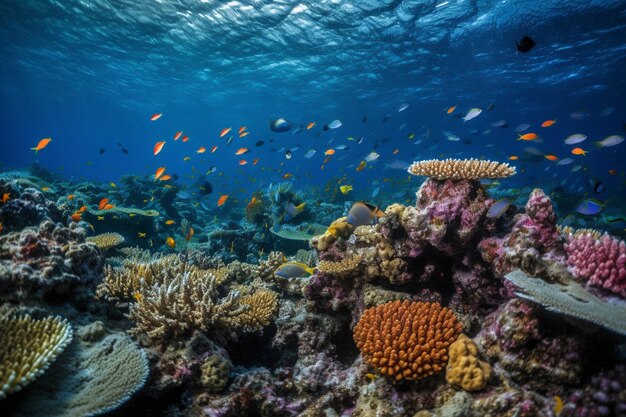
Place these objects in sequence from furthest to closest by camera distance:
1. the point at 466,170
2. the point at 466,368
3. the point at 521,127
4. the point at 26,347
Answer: the point at 521,127
the point at 466,170
the point at 466,368
the point at 26,347

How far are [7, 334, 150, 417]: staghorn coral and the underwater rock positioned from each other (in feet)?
3.24

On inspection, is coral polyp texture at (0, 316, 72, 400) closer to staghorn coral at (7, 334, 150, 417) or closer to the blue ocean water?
staghorn coral at (7, 334, 150, 417)

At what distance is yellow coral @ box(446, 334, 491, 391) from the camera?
3.27 metres

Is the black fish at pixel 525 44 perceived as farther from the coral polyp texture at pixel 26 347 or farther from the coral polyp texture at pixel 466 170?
the coral polyp texture at pixel 26 347

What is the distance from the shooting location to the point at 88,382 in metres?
3.39

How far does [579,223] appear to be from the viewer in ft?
55.8

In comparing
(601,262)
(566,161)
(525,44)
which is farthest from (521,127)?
(601,262)

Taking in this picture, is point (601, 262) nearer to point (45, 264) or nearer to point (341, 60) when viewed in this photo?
point (45, 264)

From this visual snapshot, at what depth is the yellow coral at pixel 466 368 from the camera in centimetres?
327

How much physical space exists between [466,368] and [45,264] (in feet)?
17.6

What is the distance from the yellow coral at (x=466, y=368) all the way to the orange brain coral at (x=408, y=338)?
116mm

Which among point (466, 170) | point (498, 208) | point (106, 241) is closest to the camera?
point (498, 208)

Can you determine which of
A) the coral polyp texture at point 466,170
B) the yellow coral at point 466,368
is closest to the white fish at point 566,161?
the coral polyp texture at point 466,170

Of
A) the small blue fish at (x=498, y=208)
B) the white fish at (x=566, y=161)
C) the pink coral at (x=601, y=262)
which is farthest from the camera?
the white fish at (x=566, y=161)
